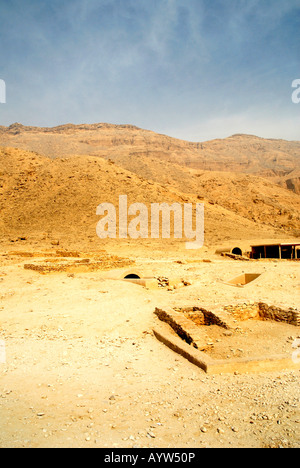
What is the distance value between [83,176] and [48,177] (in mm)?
5056

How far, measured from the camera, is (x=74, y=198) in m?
39.1

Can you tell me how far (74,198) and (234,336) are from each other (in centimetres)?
3412

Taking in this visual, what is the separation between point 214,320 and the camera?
8266mm

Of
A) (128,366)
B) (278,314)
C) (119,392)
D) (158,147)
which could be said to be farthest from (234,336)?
(158,147)

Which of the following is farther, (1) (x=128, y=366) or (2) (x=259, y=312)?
(2) (x=259, y=312)

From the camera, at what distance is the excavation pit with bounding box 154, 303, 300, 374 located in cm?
540

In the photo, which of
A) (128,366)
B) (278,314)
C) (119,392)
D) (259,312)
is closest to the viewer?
(119,392)

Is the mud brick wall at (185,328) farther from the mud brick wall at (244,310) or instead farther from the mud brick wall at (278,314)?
the mud brick wall at (278,314)

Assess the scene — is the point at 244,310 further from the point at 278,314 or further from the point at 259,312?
the point at 278,314

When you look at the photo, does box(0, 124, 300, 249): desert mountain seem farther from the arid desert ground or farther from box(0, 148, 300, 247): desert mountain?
the arid desert ground

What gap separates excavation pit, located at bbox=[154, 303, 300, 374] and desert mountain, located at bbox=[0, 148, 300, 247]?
22369 millimetres

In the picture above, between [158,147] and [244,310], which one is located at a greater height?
[158,147]

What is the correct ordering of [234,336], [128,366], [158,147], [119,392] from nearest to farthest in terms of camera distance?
[119,392] → [128,366] → [234,336] → [158,147]
